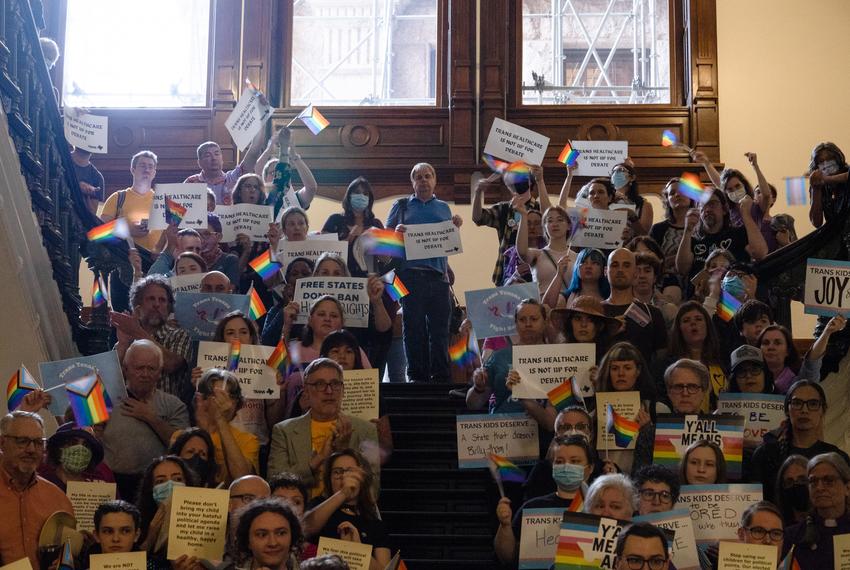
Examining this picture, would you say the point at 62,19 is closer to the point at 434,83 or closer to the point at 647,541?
the point at 434,83

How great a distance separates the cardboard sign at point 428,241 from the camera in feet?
29.3

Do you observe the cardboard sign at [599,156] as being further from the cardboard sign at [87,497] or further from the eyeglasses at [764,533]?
the cardboard sign at [87,497]

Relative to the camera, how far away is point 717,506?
6.04 metres

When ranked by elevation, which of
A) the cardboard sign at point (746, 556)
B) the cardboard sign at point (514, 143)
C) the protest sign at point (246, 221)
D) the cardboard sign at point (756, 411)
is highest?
the cardboard sign at point (514, 143)

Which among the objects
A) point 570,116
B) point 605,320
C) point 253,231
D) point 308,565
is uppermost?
point 570,116

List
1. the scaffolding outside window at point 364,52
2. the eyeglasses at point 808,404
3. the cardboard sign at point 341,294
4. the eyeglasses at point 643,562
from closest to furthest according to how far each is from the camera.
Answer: the eyeglasses at point 643,562, the eyeglasses at point 808,404, the cardboard sign at point 341,294, the scaffolding outside window at point 364,52

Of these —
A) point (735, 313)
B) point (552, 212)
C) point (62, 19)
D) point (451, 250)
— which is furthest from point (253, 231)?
point (62, 19)

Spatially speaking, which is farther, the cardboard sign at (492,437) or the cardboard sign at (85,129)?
the cardboard sign at (85,129)

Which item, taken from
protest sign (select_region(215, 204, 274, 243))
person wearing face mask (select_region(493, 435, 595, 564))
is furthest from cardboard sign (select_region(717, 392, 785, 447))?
protest sign (select_region(215, 204, 274, 243))

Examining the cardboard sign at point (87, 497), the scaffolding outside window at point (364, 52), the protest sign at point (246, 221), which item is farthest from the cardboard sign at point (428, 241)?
the scaffolding outside window at point (364, 52)

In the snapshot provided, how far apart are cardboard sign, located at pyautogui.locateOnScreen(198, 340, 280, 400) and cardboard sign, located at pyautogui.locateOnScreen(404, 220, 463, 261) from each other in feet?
6.65

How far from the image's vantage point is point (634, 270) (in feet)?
25.2

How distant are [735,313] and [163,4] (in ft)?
25.2

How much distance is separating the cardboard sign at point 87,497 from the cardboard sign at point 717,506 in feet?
7.99
